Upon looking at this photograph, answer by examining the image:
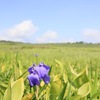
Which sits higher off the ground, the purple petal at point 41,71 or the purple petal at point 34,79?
the purple petal at point 41,71

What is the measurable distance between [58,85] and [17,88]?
0.18 metres

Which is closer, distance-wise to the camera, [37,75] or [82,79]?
[37,75]

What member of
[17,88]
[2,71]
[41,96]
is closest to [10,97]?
[17,88]

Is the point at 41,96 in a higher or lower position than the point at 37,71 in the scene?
lower

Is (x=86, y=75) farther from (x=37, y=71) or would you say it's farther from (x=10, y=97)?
(x=10, y=97)

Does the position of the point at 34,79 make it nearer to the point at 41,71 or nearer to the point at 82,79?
the point at 41,71

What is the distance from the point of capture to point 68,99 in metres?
0.88

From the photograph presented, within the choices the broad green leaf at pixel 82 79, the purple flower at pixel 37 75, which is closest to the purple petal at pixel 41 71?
the purple flower at pixel 37 75

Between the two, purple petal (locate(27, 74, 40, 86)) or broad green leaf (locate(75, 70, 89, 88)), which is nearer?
purple petal (locate(27, 74, 40, 86))

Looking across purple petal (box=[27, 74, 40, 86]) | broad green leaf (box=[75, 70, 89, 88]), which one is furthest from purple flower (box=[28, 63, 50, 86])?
broad green leaf (box=[75, 70, 89, 88])

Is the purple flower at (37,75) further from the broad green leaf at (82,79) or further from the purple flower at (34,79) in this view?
the broad green leaf at (82,79)

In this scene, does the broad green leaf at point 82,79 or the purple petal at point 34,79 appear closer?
the purple petal at point 34,79

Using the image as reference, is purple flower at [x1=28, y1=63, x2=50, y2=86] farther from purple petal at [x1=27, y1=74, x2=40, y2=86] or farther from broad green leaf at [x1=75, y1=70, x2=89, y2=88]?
broad green leaf at [x1=75, y1=70, x2=89, y2=88]

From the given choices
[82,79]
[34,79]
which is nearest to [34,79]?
[34,79]
